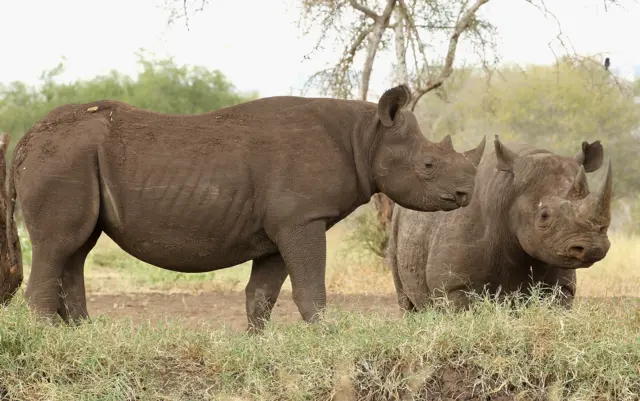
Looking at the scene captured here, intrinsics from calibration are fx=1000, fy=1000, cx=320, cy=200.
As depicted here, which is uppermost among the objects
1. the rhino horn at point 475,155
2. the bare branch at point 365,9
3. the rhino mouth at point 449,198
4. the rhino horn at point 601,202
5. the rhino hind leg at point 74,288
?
the bare branch at point 365,9

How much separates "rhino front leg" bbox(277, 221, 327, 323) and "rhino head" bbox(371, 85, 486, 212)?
0.59m

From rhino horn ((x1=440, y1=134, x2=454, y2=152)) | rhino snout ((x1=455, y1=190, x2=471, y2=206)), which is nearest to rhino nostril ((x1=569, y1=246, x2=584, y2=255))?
rhino snout ((x1=455, y1=190, x2=471, y2=206))

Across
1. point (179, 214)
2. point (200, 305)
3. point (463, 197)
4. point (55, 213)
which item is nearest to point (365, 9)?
point (200, 305)

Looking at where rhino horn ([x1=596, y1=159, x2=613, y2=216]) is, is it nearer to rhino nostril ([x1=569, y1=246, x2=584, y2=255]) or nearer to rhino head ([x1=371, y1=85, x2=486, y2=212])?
rhino nostril ([x1=569, y1=246, x2=584, y2=255])

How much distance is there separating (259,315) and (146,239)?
102cm

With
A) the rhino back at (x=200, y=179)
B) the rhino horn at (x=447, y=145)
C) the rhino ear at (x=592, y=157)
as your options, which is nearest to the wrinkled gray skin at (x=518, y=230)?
the rhino ear at (x=592, y=157)

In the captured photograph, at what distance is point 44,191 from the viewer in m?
6.25

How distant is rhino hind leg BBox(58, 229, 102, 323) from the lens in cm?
660

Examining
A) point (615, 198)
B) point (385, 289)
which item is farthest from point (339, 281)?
point (615, 198)

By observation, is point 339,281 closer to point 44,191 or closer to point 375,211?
point 375,211

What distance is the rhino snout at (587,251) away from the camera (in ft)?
19.9

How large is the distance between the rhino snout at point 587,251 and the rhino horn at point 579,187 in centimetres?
39

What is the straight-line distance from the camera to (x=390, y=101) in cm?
654

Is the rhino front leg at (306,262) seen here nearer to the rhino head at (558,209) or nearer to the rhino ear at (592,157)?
the rhino head at (558,209)
